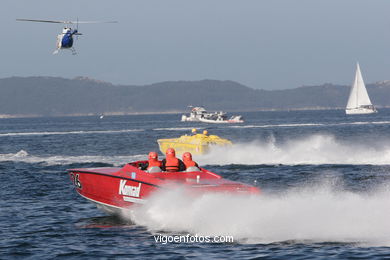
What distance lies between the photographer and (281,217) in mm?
15688

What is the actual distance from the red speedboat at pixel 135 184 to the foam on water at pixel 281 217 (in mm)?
326

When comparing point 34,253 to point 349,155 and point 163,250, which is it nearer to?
point 163,250

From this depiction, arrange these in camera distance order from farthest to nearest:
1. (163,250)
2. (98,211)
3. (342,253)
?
(98,211)
(163,250)
(342,253)

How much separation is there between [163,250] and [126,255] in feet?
2.75

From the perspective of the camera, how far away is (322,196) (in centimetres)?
1675

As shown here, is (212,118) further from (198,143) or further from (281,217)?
(281,217)

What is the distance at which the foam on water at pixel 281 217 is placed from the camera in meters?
15.2

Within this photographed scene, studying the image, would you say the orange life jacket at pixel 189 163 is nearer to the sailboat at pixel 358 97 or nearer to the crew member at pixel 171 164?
the crew member at pixel 171 164

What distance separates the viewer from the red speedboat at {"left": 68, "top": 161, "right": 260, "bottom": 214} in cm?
1692

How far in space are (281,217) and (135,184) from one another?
169 inches

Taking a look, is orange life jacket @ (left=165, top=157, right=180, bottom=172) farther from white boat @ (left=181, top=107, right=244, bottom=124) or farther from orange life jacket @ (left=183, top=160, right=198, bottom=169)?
white boat @ (left=181, top=107, right=244, bottom=124)

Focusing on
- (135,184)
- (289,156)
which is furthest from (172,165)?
(289,156)

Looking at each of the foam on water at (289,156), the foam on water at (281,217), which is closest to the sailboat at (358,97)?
the foam on water at (289,156)

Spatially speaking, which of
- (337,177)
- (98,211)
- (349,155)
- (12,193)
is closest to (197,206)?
(98,211)
